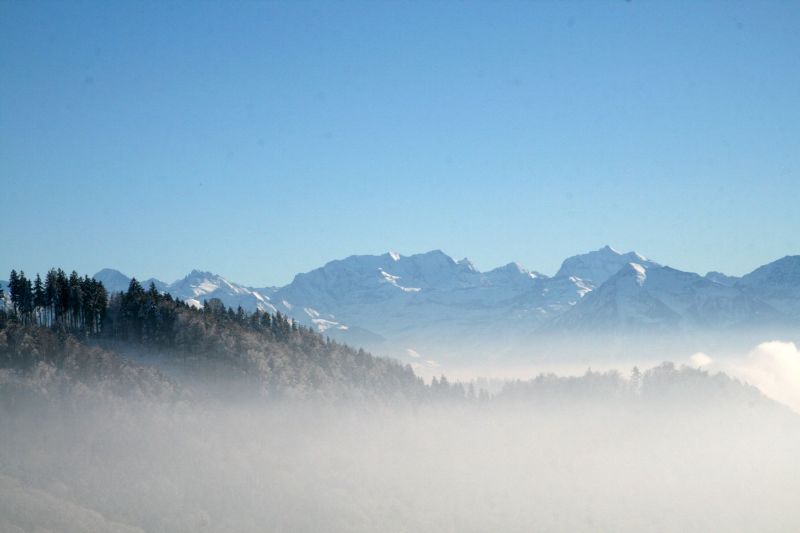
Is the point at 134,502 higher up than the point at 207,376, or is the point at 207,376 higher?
the point at 207,376

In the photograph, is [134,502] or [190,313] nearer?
[134,502]

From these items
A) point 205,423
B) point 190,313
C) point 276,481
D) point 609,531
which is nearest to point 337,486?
point 276,481

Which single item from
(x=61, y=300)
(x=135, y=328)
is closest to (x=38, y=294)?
(x=61, y=300)

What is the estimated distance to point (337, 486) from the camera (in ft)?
623

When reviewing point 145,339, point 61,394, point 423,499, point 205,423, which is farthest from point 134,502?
point 423,499

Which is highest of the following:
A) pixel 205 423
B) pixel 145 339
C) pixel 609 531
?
pixel 145 339

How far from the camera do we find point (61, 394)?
6078 inches

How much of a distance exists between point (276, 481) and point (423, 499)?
37.6 m

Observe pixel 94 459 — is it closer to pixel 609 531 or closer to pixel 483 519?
pixel 483 519

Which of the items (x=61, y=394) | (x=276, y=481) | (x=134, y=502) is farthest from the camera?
(x=276, y=481)

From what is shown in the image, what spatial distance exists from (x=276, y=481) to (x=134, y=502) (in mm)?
38383

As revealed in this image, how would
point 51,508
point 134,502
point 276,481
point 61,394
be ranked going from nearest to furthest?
point 51,508, point 134,502, point 61,394, point 276,481

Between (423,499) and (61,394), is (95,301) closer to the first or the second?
(61,394)

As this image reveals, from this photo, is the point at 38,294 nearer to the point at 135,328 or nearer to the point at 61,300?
the point at 61,300
